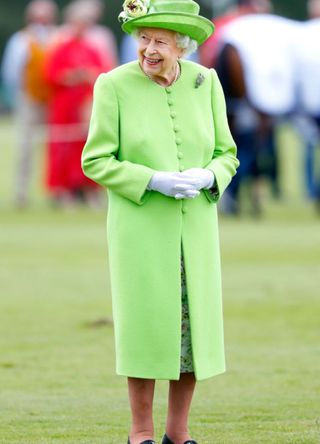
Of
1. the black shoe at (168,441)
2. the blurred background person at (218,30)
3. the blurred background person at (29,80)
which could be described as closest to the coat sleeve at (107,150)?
the black shoe at (168,441)

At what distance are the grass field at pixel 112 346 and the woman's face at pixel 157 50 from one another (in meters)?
1.58

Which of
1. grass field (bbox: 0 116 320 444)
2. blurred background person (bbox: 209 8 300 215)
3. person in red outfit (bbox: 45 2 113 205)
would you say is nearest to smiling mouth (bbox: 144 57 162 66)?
grass field (bbox: 0 116 320 444)

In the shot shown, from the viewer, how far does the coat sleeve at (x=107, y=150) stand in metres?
5.92

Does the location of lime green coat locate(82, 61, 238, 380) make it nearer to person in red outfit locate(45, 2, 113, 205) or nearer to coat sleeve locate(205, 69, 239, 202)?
coat sleeve locate(205, 69, 239, 202)

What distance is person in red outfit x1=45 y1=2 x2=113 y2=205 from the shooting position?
760 inches

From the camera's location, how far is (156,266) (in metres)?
5.92

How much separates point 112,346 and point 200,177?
3290 millimetres

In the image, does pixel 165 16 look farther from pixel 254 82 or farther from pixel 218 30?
pixel 218 30

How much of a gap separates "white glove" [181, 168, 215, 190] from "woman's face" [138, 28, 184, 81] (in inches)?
16.2

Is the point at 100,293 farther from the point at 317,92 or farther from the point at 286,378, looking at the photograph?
the point at 317,92

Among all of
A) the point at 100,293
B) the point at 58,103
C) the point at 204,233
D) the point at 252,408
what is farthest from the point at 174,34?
the point at 58,103

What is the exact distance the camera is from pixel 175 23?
19.5 ft

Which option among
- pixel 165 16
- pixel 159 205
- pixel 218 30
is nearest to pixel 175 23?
pixel 165 16

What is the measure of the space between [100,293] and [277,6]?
1426 inches
